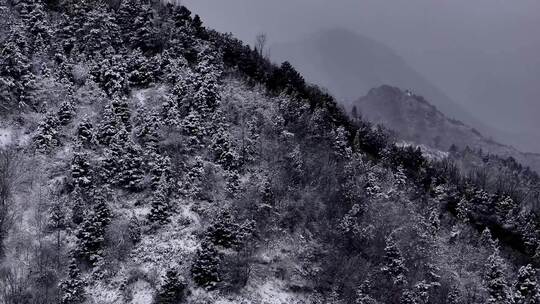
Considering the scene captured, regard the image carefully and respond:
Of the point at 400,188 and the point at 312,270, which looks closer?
the point at 312,270

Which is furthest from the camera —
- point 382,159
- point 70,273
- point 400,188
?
point 382,159

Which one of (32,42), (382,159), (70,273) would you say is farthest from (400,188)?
(32,42)

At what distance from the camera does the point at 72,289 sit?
27.8 m

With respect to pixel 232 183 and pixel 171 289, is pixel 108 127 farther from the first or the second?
pixel 171 289

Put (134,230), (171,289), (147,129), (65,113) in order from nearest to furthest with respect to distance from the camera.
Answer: (171,289) → (134,230) → (65,113) → (147,129)

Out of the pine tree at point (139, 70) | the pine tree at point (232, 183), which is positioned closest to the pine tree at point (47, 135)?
the pine tree at point (139, 70)

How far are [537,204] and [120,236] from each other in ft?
248

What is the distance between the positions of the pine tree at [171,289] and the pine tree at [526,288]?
29.1 meters

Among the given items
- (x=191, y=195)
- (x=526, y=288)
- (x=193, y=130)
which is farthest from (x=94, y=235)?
(x=526, y=288)

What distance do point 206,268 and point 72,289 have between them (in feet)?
26.4

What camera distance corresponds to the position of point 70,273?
93.6ft

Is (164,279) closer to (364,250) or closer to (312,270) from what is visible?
(312,270)

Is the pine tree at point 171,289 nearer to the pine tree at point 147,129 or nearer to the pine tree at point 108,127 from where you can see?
the pine tree at point 147,129

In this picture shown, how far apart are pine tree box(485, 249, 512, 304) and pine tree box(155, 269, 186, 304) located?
26.3 m
